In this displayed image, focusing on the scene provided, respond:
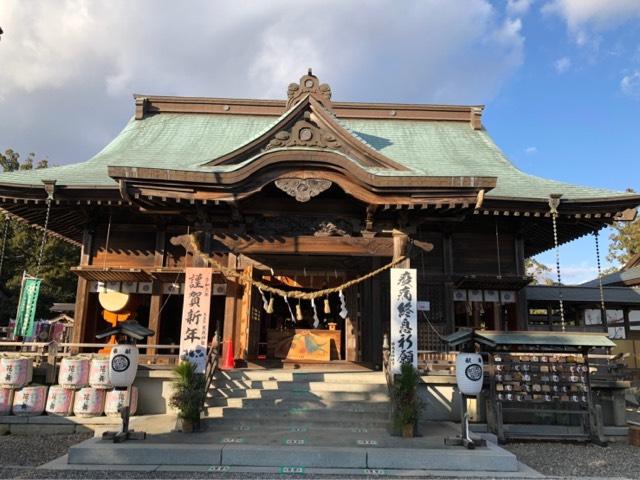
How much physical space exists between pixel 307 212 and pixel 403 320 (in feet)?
10.9

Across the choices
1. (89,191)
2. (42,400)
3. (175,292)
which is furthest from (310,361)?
(89,191)

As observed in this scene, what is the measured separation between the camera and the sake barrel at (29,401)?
392 inches

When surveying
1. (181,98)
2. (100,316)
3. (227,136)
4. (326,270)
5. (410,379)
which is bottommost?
(410,379)

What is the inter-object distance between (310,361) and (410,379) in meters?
6.01

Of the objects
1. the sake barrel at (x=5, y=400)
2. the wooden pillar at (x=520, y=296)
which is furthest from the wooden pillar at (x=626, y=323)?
the sake barrel at (x=5, y=400)

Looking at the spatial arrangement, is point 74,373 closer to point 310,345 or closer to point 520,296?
point 310,345

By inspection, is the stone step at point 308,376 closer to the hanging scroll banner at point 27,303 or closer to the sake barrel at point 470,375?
the sake barrel at point 470,375

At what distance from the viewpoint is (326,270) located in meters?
13.7

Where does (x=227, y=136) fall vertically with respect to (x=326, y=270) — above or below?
above

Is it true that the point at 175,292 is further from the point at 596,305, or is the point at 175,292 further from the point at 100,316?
the point at 596,305

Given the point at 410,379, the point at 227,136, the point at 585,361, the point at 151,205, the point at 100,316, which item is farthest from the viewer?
the point at 227,136

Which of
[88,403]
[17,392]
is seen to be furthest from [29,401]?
[88,403]

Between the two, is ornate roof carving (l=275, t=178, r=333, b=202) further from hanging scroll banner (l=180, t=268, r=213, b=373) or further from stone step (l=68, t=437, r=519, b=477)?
stone step (l=68, t=437, r=519, b=477)

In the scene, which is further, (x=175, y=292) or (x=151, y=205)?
(x=175, y=292)
